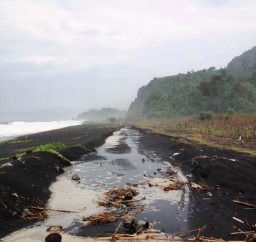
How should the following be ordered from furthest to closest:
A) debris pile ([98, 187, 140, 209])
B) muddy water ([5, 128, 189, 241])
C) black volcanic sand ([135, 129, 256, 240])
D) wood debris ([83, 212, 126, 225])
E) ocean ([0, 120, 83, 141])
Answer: ocean ([0, 120, 83, 141]), debris pile ([98, 187, 140, 209]), wood debris ([83, 212, 126, 225]), black volcanic sand ([135, 129, 256, 240]), muddy water ([5, 128, 189, 241])

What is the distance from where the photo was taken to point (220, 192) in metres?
17.0

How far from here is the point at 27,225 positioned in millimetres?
12742

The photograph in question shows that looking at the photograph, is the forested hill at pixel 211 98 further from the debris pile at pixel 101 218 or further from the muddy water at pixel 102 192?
the debris pile at pixel 101 218

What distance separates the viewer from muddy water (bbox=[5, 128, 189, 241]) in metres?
12.4

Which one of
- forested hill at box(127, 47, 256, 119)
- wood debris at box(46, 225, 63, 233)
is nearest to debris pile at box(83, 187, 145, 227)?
wood debris at box(46, 225, 63, 233)

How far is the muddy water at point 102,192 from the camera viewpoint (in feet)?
40.6

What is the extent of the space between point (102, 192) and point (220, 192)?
6.17 m

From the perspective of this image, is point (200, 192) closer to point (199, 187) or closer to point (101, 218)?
point (199, 187)

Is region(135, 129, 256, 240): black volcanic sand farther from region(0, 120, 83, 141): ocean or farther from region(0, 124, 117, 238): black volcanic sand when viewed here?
region(0, 120, 83, 141): ocean

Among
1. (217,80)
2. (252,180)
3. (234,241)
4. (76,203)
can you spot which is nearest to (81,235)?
(76,203)

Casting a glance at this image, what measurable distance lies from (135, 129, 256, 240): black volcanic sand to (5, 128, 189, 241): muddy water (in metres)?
0.67

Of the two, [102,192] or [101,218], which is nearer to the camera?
[101,218]

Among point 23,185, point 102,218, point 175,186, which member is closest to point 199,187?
point 175,186

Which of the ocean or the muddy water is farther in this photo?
the ocean
